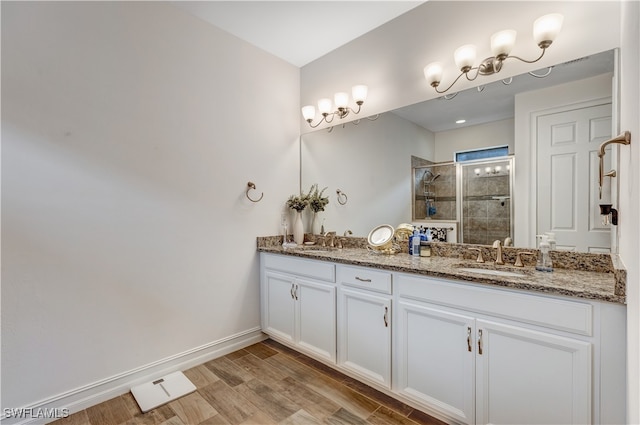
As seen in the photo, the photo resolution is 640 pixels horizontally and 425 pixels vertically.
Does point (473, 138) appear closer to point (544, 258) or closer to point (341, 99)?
point (544, 258)

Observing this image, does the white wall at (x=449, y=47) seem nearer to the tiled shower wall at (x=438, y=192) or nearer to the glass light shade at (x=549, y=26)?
the glass light shade at (x=549, y=26)

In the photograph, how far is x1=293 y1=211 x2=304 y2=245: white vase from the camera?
2.91 metres

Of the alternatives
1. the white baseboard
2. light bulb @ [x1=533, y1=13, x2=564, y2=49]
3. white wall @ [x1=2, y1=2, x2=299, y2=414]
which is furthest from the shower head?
the white baseboard

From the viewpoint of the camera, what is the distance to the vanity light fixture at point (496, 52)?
1.59m

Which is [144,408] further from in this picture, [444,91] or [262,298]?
[444,91]

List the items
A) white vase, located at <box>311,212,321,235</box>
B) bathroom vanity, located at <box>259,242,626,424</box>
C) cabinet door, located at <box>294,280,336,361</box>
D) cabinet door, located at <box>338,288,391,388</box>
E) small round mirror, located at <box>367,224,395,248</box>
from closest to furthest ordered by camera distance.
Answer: bathroom vanity, located at <box>259,242,626,424</box>, cabinet door, located at <box>338,288,391,388</box>, cabinet door, located at <box>294,280,336,361</box>, small round mirror, located at <box>367,224,395,248</box>, white vase, located at <box>311,212,321,235</box>

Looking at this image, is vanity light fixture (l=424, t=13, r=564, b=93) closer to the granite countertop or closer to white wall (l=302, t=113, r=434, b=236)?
white wall (l=302, t=113, r=434, b=236)

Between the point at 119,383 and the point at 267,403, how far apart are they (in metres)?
0.99

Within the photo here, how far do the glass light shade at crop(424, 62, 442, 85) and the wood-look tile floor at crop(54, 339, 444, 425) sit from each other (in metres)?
2.12

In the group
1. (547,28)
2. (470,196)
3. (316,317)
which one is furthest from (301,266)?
(547,28)

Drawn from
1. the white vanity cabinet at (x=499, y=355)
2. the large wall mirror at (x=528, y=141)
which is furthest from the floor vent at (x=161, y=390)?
the large wall mirror at (x=528, y=141)

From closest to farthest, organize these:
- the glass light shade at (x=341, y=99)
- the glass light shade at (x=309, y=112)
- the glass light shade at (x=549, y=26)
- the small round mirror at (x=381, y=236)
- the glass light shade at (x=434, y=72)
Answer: the glass light shade at (x=549, y=26), the glass light shade at (x=434, y=72), the small round mirror at (x=381, y=236), the glass light shade at (x=341, y=99), the glass light shade at (x=309, y=112)

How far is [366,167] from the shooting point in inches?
106

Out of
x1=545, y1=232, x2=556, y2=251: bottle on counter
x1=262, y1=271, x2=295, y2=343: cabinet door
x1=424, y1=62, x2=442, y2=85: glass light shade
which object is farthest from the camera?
x1=262, y1=271, x2=295, y2=343: cabinet door
